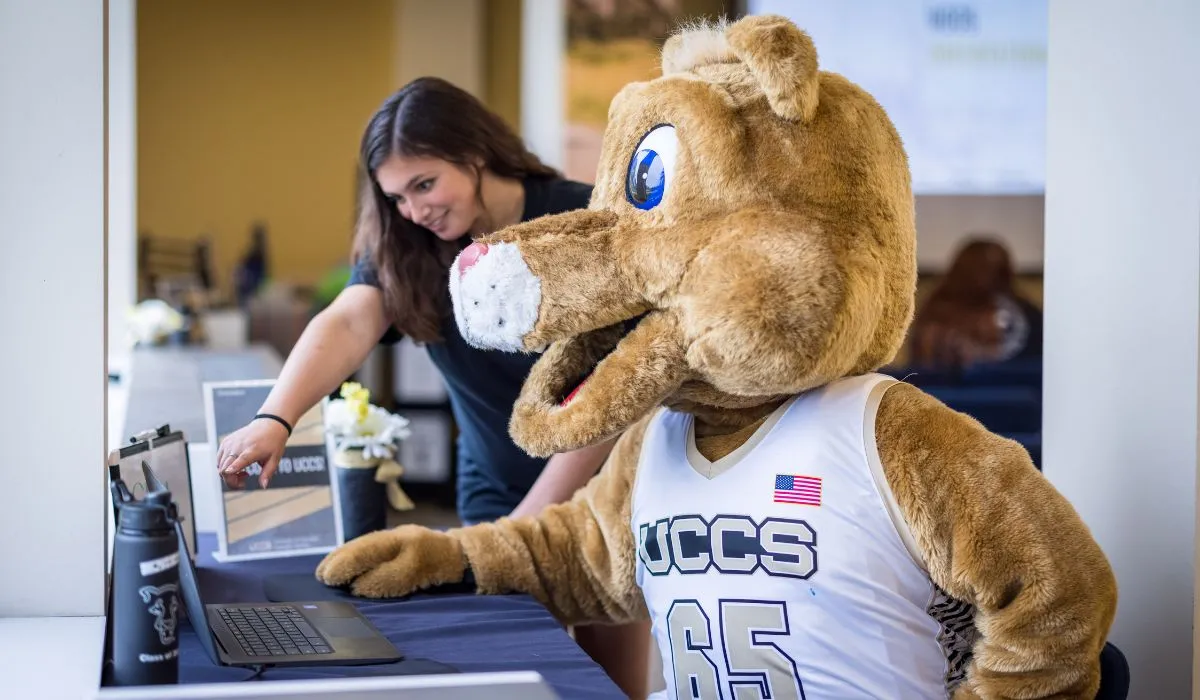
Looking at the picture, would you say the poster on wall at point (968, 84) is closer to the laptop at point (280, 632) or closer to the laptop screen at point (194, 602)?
the laptop at point (280, 632)

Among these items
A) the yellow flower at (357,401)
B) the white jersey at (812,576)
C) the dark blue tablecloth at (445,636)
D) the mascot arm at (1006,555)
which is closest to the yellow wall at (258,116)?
the yellow flower at (357,401)

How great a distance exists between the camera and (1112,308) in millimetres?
1593

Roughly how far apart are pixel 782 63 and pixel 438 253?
0.99m

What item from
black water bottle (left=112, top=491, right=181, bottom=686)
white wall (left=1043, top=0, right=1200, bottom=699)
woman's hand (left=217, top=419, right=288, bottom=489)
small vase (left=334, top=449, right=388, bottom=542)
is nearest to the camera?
black water bottle (left=112, top=491, right=181, bottom=686)

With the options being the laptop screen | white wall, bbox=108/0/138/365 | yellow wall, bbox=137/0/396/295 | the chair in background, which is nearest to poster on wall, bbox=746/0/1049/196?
white wall, bbox=108/0/138/365

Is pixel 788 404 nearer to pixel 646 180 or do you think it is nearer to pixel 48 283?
pixel 646 180

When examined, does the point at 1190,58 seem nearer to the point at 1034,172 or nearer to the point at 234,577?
the point at 234,577

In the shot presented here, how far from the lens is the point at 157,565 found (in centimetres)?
114

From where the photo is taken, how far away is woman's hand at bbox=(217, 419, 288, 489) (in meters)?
1.83

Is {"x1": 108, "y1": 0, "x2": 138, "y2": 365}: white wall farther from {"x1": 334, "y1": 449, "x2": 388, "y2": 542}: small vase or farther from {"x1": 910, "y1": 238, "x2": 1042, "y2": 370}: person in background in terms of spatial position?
{"x1": 910, "y1": 238, "x2": 1042, "y2": 370}: person in background

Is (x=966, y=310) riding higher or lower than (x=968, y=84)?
lower

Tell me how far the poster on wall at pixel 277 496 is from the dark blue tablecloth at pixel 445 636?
0.21 feet

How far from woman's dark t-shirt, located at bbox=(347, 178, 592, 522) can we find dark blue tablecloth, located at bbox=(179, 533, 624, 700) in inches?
17.7

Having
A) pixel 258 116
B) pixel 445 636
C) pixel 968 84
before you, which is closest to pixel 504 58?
pixel 258 116
